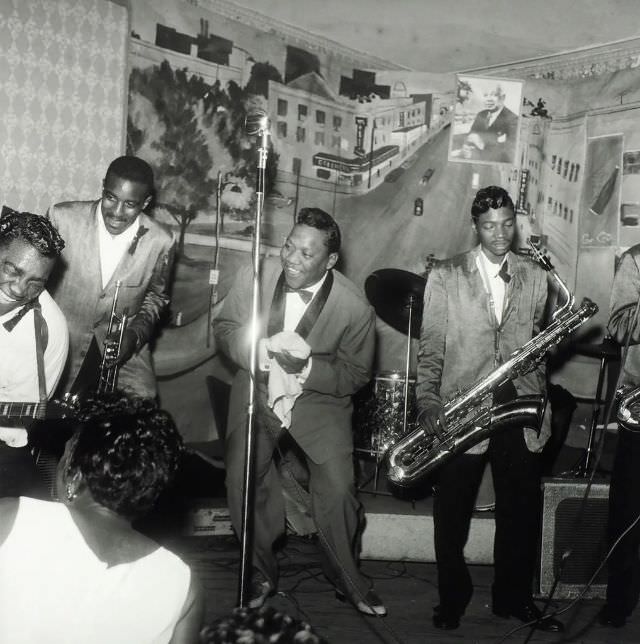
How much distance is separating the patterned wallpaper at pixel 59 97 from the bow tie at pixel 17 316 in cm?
253

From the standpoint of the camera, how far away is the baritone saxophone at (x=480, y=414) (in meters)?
4.35

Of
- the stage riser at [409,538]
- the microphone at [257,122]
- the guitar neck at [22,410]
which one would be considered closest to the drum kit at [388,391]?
the stage riser at [409,538]

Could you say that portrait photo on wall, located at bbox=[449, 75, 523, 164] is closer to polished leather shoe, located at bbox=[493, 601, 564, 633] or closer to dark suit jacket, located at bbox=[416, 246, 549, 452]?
dark suit jacket, located at bbox=[416, 246, 549, 452]

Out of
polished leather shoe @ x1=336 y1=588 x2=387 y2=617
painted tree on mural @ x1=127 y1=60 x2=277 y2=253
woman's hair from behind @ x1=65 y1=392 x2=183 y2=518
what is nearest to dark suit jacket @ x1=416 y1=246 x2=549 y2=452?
polished leather shoe @ x1=336 y1=588 x2=387 y2=617

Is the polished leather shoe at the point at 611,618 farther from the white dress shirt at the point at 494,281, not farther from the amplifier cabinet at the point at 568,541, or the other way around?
the white dress shirt at the point at 494,281

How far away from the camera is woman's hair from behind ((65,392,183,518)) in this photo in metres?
2.06

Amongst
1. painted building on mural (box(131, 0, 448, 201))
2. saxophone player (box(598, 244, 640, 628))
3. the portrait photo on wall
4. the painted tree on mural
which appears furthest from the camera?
the portrait photo on wall

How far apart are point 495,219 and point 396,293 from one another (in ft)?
6.12

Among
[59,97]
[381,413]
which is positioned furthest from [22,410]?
[59,97]

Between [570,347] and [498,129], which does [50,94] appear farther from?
[570,347]

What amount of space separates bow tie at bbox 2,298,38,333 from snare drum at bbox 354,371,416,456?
3.11 metres

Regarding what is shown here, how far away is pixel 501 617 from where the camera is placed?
14.9 ft

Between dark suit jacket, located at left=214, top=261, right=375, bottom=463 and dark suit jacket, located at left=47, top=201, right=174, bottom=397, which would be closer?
dark suit jacket, located at left=214, top=261, right=375, bottom=463

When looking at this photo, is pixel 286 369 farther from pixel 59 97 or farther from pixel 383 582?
pixel 59 97
